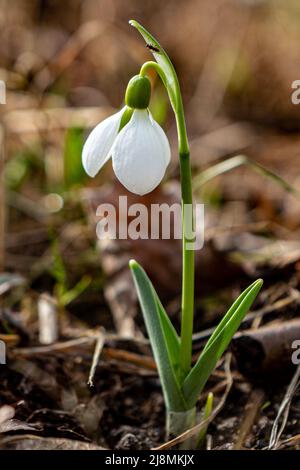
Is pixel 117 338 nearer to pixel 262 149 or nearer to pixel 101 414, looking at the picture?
pixel 101 414

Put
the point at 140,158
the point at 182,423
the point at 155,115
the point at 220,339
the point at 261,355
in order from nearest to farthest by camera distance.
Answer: the point at 140,158, the point at 220,339, the point at 182,423, the point at 261,355, the point at 155,115

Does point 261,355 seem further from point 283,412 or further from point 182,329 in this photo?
point 182,329

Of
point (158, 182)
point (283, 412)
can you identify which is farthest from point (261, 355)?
point (158, 182)

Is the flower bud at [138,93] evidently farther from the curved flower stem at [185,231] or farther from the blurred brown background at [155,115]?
the blurred brown background at [155,115]

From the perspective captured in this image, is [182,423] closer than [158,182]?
No

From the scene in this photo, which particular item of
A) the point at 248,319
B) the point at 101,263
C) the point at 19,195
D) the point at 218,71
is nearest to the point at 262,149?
the point at 218,71

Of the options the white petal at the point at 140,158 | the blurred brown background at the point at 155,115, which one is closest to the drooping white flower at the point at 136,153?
the white petal at the point at 140,158
